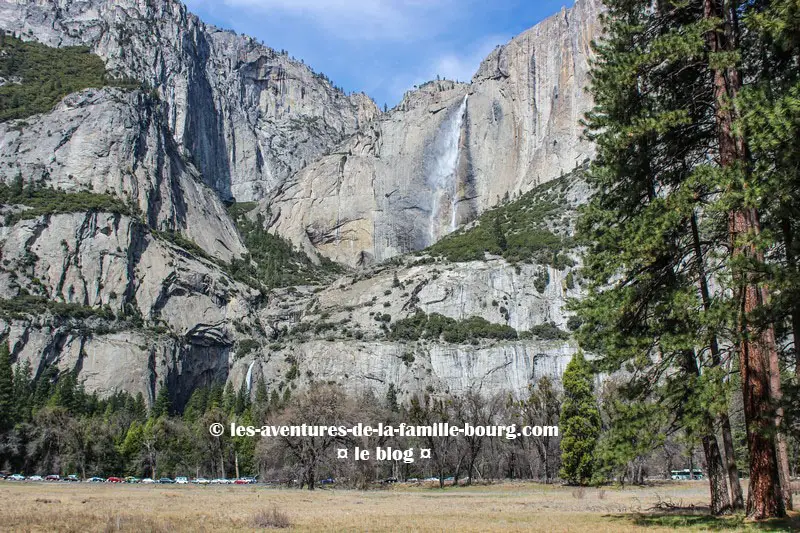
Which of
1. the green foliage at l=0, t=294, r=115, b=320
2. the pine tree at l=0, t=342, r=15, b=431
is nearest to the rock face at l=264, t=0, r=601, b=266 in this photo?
the green foliage at l=0, t=294, r=115, b=320

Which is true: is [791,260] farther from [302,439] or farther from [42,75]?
[42,75]

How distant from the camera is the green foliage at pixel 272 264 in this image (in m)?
147

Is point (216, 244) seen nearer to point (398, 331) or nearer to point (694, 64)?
point (398, 331)

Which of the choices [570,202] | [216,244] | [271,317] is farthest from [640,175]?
[216,244]

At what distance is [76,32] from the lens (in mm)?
176250

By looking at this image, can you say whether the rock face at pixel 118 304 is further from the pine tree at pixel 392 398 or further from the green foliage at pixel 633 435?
the green foliage at pixel 633 435

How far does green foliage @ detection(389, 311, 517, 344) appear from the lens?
106 meters

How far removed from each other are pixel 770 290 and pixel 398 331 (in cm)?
9734

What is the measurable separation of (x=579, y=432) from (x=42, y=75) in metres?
146

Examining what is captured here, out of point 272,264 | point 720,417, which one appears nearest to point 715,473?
point 720,417

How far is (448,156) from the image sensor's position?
167250 mm

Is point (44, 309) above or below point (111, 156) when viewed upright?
below

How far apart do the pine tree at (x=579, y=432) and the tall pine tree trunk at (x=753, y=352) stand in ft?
132

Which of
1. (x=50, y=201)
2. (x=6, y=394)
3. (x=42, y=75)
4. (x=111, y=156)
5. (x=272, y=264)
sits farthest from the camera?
(x=272, y=264)
